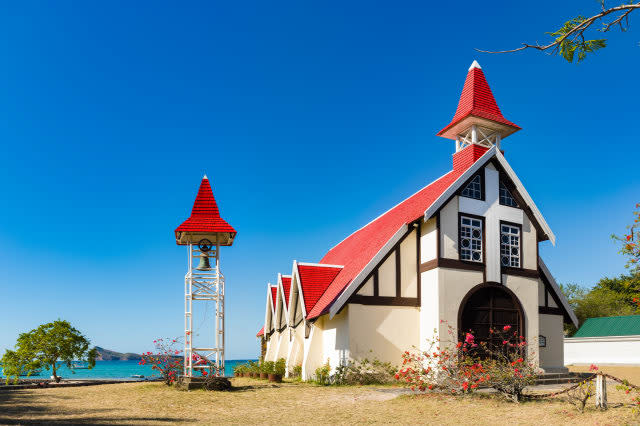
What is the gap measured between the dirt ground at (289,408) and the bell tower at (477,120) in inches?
463

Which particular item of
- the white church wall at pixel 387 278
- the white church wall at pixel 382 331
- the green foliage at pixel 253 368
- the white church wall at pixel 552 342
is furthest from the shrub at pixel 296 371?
the white church wall at pixel 552 342

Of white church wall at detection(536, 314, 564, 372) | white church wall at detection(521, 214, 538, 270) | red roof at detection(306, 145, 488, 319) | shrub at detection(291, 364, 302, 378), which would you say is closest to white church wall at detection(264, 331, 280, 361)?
shrub at detection(291, 364, 302, 378)

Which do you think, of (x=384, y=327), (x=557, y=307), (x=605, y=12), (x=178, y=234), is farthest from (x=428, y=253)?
(x=605, y=12)

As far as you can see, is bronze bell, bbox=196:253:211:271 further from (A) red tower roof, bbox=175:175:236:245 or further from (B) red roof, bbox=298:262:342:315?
(B) red roof, bbox=298:262:342:315

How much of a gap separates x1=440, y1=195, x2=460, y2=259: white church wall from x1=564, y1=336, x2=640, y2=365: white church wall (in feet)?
77.6

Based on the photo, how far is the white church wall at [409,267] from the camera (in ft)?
69.7

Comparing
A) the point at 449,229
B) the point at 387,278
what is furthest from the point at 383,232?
the point at 449,229

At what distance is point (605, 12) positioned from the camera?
200 inches

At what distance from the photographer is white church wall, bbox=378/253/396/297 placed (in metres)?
20.9

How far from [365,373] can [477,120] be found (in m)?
11.4

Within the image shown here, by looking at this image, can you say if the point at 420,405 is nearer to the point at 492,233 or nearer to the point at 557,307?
the point at 492,233

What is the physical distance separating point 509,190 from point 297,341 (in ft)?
38.0

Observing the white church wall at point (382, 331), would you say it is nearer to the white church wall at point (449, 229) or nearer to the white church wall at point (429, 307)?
the white church wall at point (429, 307)

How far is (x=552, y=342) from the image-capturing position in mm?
23781
